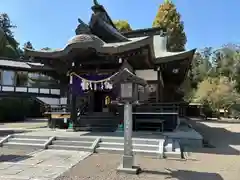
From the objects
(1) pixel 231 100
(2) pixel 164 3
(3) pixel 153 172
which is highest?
(2) pixel 164 3

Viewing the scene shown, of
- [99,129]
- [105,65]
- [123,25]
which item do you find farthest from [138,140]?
[123,25]

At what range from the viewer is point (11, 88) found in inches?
1073

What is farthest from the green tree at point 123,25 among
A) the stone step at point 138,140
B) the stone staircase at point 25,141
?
the stone step at point 138,140

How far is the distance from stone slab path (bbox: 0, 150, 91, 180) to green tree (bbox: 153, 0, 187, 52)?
95.7ft

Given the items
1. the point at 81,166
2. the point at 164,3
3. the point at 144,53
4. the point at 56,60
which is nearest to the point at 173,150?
the point at 81,166

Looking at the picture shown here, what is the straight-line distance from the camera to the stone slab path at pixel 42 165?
5496mm

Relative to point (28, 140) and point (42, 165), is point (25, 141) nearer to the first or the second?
point (28, 140)

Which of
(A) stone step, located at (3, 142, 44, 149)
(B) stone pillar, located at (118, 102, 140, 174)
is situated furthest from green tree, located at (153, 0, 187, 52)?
(B) stone pillar, located at (118, 102, 140, 174)

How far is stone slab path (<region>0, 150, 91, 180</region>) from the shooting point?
216 inches

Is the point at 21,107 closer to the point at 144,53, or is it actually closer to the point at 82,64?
the point at 82,64

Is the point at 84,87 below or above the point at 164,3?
below

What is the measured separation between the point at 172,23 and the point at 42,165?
3367 centimetres

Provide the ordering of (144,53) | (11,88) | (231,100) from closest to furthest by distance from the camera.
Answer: (144,53), (11,88), (231,100)

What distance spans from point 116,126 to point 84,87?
256cm
